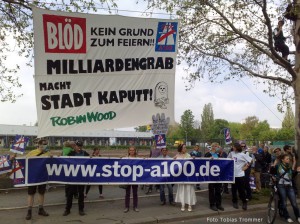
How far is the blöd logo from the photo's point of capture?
8.06 m

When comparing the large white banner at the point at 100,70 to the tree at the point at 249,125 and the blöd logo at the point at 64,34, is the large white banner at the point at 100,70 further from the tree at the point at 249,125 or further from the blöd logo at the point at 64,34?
the tree at the point at 249,125

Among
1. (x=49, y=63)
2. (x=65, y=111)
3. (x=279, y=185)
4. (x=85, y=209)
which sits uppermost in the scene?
(x=49, y=63)

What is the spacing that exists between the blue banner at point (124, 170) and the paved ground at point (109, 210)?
856mm

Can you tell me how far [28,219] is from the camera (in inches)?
353

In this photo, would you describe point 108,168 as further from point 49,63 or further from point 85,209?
point 49,63

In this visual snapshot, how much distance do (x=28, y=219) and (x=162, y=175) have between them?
3775 millimetres

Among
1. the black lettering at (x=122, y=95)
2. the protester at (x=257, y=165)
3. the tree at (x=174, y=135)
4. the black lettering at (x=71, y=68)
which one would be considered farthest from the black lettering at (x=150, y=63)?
the protester at (x=257, y=165)

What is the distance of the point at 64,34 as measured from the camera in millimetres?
8219

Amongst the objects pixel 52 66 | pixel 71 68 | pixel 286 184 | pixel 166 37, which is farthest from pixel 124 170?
pixel 286 184

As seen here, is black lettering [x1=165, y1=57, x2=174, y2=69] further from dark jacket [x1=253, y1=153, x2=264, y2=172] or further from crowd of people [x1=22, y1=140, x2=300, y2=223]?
dark jacket [x1=253, y1=153, x2=264, y2=172]

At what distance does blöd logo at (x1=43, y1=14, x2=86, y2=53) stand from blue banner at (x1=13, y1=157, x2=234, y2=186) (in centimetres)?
300

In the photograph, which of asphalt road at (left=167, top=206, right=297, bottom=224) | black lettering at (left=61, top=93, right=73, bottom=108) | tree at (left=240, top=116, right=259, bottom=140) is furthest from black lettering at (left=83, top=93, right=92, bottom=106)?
tree at (left=240, top=116, right=259, bottom=140)

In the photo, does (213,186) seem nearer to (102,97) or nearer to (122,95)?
(122,95)

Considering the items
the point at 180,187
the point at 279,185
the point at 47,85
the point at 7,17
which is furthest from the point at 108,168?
the point at 7,17
